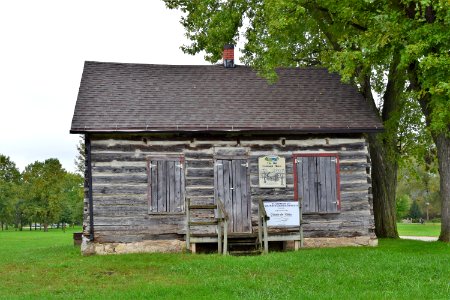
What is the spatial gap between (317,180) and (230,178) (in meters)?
2.72

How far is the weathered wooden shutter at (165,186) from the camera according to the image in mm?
18562

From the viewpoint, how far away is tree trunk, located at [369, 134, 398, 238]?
73.0 ft

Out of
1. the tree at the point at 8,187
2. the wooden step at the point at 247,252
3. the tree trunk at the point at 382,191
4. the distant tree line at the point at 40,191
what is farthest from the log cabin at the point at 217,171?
the tree at the point at 8,187

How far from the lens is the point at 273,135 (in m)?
19.2

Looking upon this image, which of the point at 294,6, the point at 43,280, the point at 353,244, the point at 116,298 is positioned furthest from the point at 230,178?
the point at 116,298

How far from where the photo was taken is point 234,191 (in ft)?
62.0

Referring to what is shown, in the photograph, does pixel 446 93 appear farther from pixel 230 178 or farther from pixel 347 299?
pixel 347 299

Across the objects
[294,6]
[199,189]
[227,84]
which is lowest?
[199,189]

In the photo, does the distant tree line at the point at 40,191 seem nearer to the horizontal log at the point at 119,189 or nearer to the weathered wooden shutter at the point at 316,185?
the horizontal log at the point at 119,189

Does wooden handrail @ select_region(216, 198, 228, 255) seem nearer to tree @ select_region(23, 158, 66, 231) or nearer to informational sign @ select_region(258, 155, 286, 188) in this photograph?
informational sign @ select_region(258, 155, 286, 188)

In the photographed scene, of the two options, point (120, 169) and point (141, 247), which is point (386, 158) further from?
point (120, 169)

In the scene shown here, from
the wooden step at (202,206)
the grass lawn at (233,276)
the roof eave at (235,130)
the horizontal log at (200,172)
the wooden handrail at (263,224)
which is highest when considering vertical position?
the roof eave at (235,130)

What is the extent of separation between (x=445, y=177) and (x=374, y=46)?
4821 millimetres

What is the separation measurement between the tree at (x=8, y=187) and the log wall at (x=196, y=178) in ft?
173
